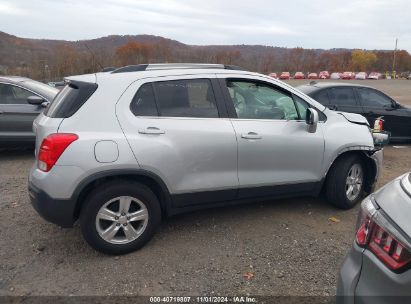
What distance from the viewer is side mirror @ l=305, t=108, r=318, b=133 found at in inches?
157

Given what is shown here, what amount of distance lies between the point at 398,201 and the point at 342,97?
677 cm

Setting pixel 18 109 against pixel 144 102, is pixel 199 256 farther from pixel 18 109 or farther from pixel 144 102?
pixel 18 109

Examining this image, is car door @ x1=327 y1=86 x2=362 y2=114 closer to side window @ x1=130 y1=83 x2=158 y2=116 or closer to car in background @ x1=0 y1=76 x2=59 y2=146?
side window @ x1=130 y1=83 x2=158 y2=116

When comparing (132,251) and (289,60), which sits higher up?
(289,60)

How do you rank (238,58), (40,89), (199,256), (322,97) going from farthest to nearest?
(238,58), (322,97), (40,89), (199,256)

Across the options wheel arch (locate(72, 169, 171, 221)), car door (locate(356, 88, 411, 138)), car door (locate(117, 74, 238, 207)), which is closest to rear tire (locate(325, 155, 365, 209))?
car door (locate(117, 74, 238, 207))

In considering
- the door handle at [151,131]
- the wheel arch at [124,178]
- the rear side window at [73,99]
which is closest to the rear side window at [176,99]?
the door handle at [151,131]

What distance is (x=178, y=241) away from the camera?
3.76m

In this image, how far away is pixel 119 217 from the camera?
3383 millimetres

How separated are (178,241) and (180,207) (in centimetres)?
36

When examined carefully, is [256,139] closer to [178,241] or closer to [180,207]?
[180,207]

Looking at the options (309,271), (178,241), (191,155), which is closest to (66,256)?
(178,241)

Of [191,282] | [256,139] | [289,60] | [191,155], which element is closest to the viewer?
[191,282]

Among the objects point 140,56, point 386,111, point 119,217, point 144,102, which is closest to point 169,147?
point 144,102
